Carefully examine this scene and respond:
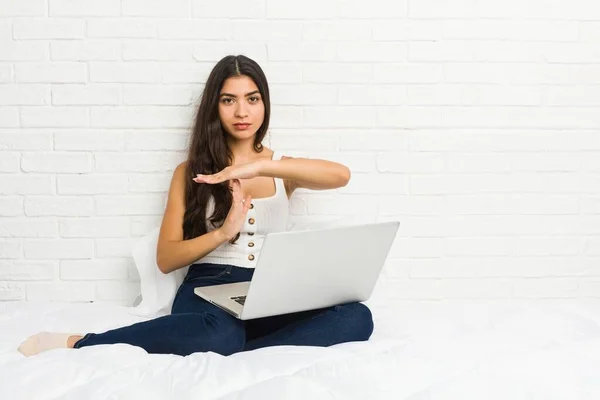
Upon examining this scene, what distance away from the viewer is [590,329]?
78.9 inches

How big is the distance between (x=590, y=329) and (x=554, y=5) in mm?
1142

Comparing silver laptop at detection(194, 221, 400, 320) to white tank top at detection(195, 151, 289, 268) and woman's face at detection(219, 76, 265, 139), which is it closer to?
white tank top at detection(195, 151, 289, 268)

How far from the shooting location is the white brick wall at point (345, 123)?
2.46 meters

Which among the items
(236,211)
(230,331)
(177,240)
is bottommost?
(230,331)

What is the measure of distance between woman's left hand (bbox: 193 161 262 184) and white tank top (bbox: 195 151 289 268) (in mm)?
256

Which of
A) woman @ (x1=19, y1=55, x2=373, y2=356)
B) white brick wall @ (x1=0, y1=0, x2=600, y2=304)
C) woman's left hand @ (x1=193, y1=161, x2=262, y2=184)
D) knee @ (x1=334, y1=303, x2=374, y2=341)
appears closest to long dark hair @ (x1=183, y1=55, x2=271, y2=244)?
woman @ (x1=19, y1=55, x2=373, y2=356)

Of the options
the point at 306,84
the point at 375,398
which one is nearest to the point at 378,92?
the point at 306,84

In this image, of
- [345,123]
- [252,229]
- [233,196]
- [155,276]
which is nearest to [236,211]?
[233,196]

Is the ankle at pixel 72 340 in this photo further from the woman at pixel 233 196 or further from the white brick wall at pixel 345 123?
the white brick wall at pixel 345 123

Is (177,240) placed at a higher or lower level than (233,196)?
lower

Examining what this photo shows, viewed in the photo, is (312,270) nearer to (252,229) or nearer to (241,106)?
(252,229)

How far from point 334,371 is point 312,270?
1.02 ft

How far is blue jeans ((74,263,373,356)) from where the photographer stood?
5.94 feet

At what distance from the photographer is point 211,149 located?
7.70 feet
